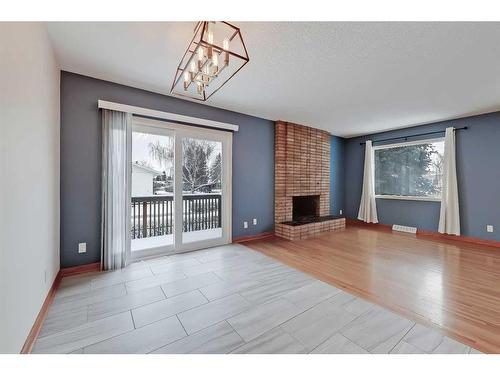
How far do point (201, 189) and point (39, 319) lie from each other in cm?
235

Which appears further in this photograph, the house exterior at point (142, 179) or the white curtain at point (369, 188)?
the white curtain at point (369, 188)

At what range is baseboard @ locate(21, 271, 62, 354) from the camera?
137 cm

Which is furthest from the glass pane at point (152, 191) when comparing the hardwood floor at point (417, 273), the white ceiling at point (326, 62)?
the hardwood floor at point (417, 273)

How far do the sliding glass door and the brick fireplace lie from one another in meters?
1.20

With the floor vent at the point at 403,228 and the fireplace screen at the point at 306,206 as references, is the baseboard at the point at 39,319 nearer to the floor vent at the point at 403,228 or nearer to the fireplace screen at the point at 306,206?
the fireplace screen at the point at 306,206

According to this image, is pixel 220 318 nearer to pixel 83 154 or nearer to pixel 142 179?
pixel 142 179

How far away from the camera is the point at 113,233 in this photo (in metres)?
2.71

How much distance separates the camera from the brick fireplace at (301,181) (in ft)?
14.8

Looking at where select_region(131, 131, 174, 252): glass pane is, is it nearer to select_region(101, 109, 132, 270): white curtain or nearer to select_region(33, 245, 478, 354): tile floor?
select_region(101, 109, 132, 270): white curtain

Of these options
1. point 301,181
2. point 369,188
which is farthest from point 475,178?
point 301,181

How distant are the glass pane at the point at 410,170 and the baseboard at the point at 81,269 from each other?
5951mm

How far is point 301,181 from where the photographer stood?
484cm
